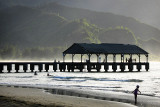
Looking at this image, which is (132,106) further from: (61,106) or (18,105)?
(18,105)

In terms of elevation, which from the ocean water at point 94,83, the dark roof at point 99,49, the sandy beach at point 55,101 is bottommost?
the ocean water at point 94,83

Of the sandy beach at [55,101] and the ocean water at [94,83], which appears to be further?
the ocean water at [94,83]

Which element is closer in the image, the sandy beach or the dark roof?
the sandy beach

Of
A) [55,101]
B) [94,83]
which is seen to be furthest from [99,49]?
[55,101]

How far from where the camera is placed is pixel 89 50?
94688 mm

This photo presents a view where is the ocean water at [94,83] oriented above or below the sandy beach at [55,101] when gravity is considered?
below

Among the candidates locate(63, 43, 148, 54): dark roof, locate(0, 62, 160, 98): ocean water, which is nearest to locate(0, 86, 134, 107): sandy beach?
locate(0, 62, 160, 98): ocean water

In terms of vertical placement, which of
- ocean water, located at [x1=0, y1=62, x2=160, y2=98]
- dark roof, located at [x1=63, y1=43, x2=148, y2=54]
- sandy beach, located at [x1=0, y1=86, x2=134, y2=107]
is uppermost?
dark roof, located at [x1=63, y1=43, x2=148, y2=54]

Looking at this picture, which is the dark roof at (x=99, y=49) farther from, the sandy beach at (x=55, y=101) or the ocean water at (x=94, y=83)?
the sandy beach at (x=55, y=101)

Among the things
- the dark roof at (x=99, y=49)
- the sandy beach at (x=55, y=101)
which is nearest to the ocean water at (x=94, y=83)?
the sandy beach at (x=55, y=101)

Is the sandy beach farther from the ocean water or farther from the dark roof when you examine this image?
the dark roof

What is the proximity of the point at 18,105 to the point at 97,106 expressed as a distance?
6.01 m

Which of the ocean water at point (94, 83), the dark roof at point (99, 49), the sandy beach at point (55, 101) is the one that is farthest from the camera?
the dark roof at point (99, 49)

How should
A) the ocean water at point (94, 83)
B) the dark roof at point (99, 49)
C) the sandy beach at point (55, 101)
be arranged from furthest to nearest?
the dark roof at point (99, 49)
the ocean water at point (94, 83)
the sandy beach at point (55, 101)
